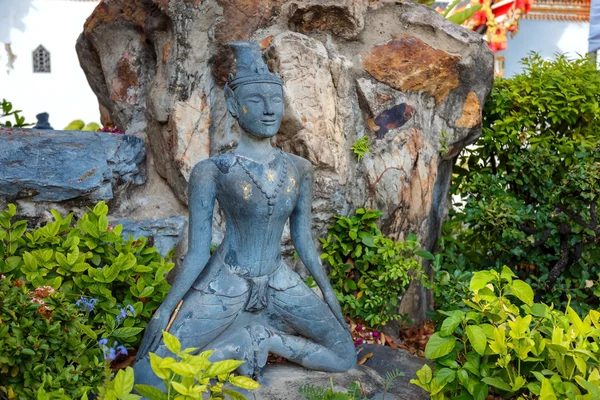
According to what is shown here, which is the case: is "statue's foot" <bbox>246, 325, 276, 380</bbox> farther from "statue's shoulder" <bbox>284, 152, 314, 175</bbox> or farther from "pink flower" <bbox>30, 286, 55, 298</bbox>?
"pink flower" <bbox>30, 286, 55, 298</bbox>

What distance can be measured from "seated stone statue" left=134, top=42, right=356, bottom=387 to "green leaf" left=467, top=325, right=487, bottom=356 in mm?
717

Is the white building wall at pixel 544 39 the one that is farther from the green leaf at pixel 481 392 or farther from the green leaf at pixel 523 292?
the green leaf at pixel 481 392

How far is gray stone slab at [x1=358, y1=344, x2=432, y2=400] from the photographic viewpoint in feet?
10.1

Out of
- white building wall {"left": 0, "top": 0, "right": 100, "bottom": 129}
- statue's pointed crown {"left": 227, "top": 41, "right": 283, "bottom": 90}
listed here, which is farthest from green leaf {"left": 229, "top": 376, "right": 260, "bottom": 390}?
white building wall {"left": 0, "top": 0, "right": 100, "bottom": 129}

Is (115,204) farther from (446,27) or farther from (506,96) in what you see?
(506,96)

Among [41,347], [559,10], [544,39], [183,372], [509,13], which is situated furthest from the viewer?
[544,39]

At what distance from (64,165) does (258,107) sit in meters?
1.49

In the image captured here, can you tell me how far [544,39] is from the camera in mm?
12273

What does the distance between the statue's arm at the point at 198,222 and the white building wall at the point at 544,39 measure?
10.2 m

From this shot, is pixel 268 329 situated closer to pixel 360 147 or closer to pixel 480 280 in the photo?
pixel 480 280

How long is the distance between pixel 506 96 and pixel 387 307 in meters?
1.75

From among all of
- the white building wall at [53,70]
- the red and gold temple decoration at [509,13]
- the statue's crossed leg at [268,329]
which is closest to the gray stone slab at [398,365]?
the statue's crossed leg at [268,329]

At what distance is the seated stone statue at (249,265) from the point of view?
9.80 ft

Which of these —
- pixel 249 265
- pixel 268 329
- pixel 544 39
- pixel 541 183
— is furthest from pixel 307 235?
pixel 544 39
